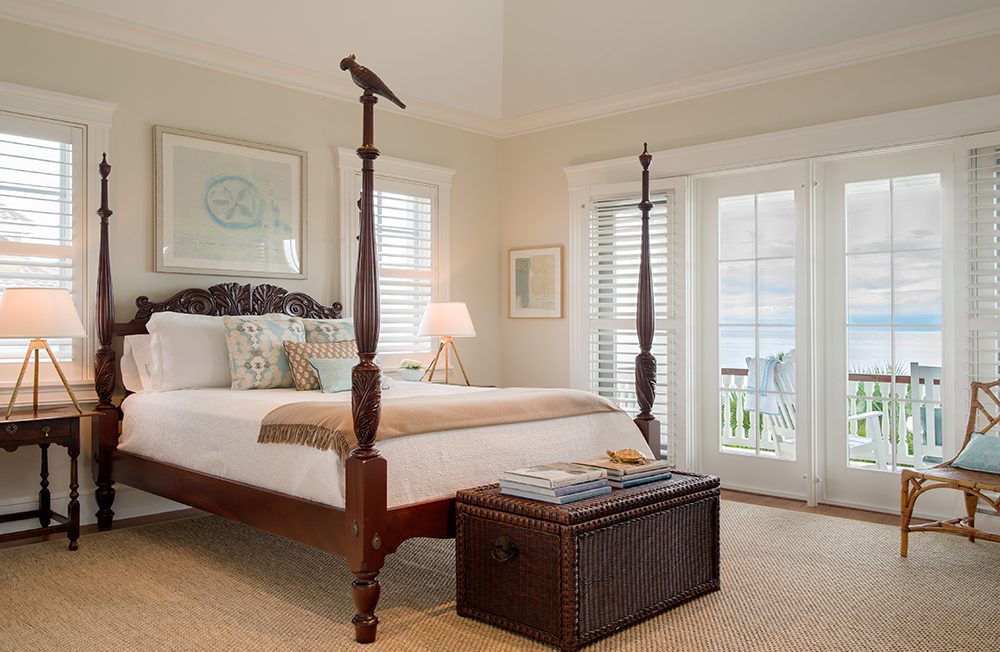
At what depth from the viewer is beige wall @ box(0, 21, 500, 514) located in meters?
4.33

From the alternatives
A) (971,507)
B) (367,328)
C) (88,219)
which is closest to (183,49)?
(88,219)

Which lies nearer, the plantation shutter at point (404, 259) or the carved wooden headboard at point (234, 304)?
the carved wooden headboard at point (234, 304)

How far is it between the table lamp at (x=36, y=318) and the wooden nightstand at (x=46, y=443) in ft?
0.31


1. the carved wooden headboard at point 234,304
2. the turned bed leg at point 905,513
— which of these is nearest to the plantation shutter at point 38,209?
the carved wooden headboard at point 234,304

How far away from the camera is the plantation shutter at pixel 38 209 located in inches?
165

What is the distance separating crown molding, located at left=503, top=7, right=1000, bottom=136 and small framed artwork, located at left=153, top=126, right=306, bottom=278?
78.8 inches

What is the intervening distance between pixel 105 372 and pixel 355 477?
7.34 feet

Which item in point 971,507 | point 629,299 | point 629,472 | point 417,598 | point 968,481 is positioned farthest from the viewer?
point 629,299

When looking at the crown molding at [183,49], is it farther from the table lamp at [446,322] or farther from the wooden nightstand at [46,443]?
the wooden nightstand at [46,443]

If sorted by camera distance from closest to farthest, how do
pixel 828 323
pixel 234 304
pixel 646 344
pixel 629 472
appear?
pixel 629 472, pixel 646 344, pixel 234 304, pixel 828 323

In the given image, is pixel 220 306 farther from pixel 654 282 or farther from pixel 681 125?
pixel 681 125

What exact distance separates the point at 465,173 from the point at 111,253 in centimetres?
275

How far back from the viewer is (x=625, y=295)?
19.2ft

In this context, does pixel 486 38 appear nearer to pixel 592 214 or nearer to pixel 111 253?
pixel 592 214
